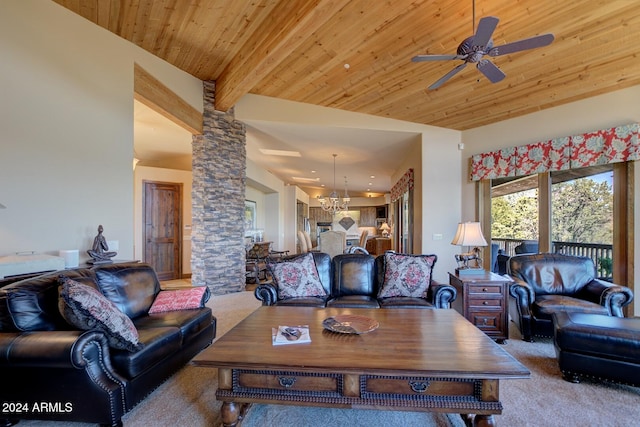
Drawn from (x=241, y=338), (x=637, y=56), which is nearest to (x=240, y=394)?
(x=241, y=338)

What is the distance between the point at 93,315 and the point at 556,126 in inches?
232

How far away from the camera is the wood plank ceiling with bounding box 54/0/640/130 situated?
3.03 m

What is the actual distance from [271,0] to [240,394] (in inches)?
149

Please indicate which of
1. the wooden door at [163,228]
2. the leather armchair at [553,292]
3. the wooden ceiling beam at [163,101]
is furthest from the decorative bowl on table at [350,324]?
the wooden door at [163,228]

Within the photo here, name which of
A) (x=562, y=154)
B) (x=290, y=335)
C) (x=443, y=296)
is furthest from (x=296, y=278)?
(x=562, y=154)

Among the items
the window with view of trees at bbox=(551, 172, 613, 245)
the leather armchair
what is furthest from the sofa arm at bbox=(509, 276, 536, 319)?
the window with view of trees at bbox=(551, 172, 613, 245)

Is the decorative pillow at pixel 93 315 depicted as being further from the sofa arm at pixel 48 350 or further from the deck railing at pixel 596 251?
the deck railing at pixel 596 251

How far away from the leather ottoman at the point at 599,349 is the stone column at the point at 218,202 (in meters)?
4.78

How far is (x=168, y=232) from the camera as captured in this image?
6.80m

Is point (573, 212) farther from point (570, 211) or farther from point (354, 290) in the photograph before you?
point (354, 290)

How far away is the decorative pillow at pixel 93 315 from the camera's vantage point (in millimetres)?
1804

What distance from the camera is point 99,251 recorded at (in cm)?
318

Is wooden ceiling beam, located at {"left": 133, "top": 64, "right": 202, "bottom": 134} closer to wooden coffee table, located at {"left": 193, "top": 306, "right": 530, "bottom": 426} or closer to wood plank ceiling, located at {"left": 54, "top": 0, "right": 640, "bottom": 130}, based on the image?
wood plank ceiling, located at {"left": 54, "top": 0, "right": 640, "bottom": 130}

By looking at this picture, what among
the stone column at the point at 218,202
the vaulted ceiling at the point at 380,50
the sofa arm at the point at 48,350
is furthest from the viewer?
the stone column at the point at 218,202
